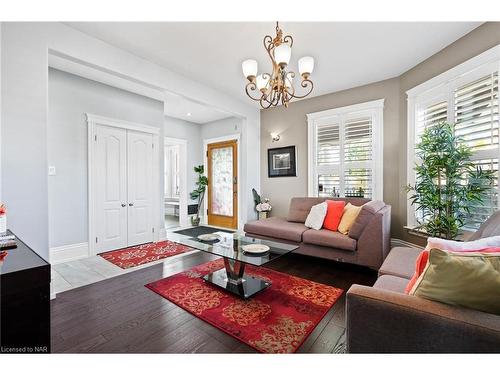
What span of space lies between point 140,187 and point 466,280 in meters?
4.26

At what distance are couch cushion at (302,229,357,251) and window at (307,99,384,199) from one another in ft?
3.93

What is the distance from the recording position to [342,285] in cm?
255

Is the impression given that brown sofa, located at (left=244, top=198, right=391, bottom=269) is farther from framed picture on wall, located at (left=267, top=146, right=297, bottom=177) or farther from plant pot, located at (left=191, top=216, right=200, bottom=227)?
plant pot, located at (left=191, top=216, right=200, bottom=227)

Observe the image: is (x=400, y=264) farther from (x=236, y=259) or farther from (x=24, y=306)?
(x=24, y=306)

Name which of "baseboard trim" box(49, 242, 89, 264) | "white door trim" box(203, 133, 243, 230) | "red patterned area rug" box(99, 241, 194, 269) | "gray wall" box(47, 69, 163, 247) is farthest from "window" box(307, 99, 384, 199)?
"baseboard trim" box(49, 242, 89, 264)

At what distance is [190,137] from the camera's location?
5.93 meters

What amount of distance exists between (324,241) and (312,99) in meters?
2.76

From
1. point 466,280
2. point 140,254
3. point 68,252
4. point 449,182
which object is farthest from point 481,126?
point 68,252

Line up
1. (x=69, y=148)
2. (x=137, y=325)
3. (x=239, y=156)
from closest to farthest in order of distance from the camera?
(x=137, y=325)
(x=69, y=148)
(x=239, y=156)

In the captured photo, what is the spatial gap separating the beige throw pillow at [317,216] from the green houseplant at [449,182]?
1.24 metres

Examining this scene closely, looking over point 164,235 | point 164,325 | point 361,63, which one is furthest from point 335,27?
point 164,235

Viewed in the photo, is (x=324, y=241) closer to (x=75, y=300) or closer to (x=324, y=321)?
(x=324, y=321)

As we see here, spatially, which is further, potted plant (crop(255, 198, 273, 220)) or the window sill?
potted plant (crop(255, 198, 273, 220))

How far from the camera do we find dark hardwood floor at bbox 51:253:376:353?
1565 millimetres
